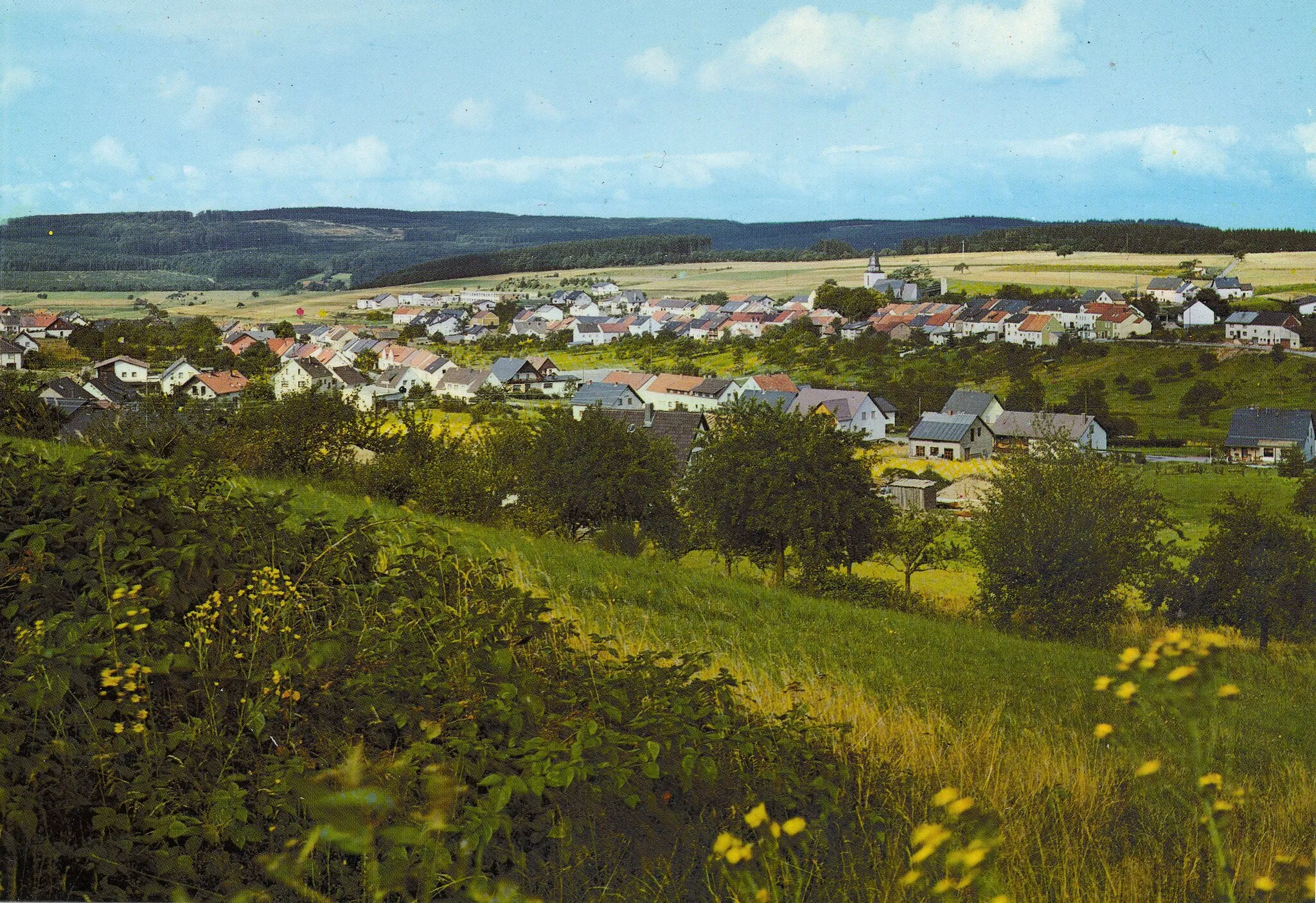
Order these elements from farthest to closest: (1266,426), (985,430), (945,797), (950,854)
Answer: (985,430) → (1266,426) → (945,797) → (950,854)

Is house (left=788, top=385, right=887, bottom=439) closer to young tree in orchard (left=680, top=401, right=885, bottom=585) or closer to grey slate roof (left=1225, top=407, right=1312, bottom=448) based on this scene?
young tree in orchard (left=680, top=401, right=885, bottom=585)

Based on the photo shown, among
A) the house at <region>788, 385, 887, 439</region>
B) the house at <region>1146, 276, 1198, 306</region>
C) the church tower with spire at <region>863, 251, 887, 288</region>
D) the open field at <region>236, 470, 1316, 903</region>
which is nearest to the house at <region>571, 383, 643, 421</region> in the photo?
the house at <region>788, 385, 887, 439</region>

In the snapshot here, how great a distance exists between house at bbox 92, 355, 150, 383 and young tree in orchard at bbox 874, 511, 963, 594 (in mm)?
3193

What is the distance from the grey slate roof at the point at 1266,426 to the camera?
3324 mm

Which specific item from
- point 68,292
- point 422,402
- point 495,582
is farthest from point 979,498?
point 68,292

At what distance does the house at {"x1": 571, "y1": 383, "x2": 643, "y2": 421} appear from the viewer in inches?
179

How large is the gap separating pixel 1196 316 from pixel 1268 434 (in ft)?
1.78

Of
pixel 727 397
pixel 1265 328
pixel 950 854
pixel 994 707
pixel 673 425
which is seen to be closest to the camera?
pixel 950 854

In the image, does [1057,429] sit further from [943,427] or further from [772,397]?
[772,397]

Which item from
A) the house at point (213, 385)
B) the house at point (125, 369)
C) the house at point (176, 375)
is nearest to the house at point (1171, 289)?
the house at point (213, 385)

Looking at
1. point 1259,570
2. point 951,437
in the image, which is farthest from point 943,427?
point 1259,570

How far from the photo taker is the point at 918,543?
4820mm

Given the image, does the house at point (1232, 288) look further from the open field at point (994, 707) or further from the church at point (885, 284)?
the open field at point (994, 707)

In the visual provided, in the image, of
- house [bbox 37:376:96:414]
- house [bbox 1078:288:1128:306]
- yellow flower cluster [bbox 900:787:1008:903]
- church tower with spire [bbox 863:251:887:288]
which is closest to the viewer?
yellow flower cluster [bbox 900:787:1008:903]
